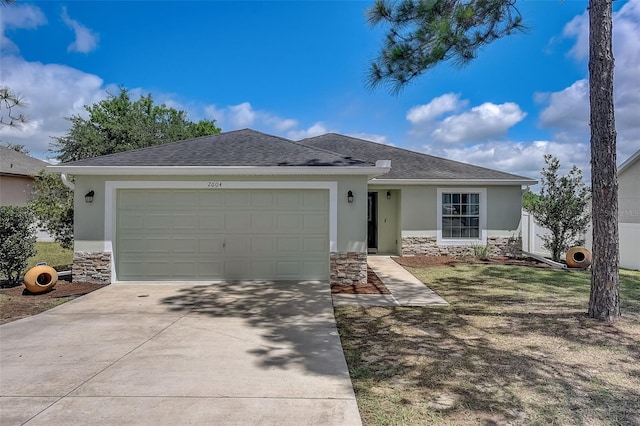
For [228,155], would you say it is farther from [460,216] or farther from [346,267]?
[460,216]

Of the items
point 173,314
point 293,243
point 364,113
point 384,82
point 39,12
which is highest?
point 39,12

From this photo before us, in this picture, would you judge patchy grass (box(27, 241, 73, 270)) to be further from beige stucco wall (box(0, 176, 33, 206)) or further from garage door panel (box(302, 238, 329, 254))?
garage door panel (box(302, 238, 329, 254))

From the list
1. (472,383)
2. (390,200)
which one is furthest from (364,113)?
(472,383)

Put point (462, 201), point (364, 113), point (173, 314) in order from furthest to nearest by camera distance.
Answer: point (364, 113)
point (462, 201)
point (173, 314)

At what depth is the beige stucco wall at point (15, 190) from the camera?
18.5m

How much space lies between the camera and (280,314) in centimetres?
638

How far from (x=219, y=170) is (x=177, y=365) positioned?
5.20 m

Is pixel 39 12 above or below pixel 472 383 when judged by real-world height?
above

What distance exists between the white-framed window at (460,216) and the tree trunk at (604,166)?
7334 millimetres

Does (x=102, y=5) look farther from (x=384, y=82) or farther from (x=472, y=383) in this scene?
(x=472, y=383)

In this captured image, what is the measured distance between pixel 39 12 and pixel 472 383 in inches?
534

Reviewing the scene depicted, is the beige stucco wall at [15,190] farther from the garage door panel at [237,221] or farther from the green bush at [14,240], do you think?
the garage door panel at [237,221]

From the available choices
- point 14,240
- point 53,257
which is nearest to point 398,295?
point 14,240

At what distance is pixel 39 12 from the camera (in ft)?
33.7
